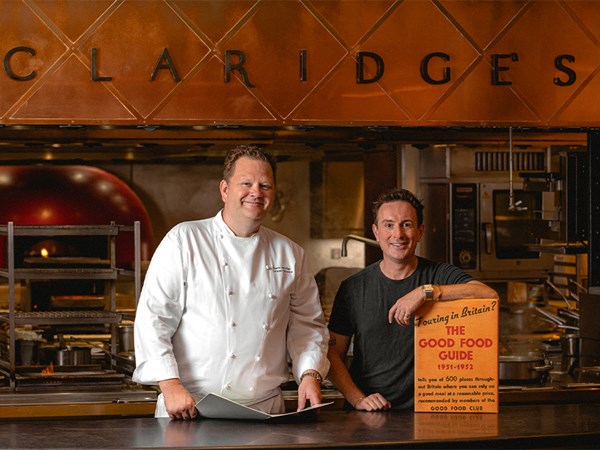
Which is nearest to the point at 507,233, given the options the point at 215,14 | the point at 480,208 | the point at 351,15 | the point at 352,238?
the point at 480,208

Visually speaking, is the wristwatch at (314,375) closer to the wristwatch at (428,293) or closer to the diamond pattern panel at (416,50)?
the wristwatch at (428,293)

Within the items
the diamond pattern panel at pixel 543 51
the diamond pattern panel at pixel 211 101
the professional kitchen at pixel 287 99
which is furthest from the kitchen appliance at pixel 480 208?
the diamond pattern panel at pixel 211 101

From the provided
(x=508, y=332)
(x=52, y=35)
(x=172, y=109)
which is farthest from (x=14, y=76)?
(x=508, y=332)

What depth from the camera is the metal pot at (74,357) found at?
15.4 ft

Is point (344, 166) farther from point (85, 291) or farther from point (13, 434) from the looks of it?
point (13, 434)

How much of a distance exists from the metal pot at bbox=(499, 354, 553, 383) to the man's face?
1357 millimetres

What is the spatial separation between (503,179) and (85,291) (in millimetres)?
3032

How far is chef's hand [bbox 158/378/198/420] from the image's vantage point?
2848mm

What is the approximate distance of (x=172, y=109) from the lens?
4.42m

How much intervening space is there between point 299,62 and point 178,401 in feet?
6.98

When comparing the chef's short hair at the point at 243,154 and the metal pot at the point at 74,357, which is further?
the metal pot at the point at 74,357

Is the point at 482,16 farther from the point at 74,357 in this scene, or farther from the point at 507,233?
the point at 74,357

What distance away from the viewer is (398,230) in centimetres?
327

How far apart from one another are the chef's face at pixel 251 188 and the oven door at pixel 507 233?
3.01 m
